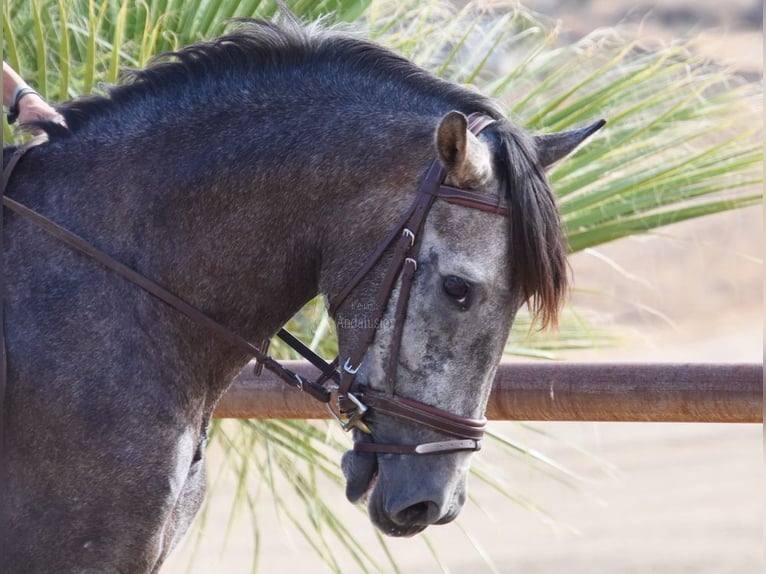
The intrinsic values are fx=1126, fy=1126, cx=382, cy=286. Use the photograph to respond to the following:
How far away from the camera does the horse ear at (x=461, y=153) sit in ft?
6.39

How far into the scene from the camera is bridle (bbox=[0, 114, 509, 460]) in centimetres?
201

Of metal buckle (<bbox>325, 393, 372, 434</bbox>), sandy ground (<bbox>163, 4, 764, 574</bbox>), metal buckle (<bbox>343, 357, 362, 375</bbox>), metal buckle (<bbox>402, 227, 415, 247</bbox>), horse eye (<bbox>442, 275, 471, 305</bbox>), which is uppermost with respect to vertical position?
metal buckle (<bbox>402, 227, 415, 247</bbox>)

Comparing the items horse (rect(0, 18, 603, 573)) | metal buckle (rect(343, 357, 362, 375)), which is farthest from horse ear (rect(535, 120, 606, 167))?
metal buckle (rect(343, 357, 362, 375))

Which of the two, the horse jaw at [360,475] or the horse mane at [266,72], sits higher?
the horse mane at [266,72]

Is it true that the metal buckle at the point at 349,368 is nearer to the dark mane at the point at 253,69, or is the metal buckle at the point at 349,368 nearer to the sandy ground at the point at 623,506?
the dark mane at the point at 253,69

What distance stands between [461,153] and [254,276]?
0.48 metres

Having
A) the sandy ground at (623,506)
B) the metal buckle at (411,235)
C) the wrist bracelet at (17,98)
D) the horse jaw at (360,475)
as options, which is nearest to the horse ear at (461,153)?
the metal buckle at (411,235)

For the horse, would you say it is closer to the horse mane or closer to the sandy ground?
the horse mane

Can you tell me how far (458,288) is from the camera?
199 cm

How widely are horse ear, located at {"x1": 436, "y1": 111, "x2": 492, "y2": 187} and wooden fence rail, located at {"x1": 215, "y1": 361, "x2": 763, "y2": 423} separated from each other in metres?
0.77

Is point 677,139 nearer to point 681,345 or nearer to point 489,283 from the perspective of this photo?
point 489,283

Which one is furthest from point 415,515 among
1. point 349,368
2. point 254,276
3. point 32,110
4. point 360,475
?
point 32,110

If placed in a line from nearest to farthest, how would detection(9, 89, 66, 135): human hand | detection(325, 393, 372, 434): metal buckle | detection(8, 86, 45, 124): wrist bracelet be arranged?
1. detection(325, 393, 372, 434): metal buckle
2. detection(9, 89, 66, 135): human hand
3. detection(8, 86, 45, 124): wrist bracelet

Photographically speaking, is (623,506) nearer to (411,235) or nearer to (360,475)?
(360,475)
